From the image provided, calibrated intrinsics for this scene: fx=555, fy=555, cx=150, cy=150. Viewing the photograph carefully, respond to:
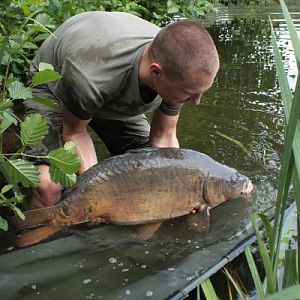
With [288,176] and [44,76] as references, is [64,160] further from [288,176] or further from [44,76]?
[288,176]

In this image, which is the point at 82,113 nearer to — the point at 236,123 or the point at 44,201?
the point at 44,201

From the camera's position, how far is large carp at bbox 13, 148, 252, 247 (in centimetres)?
280

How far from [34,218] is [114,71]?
882 millimetres

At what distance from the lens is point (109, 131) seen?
12.3 feet

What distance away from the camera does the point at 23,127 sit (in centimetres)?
189

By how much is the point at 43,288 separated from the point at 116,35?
1.46 metres

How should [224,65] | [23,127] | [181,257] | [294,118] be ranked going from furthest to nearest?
[224,65]
[181,257]
[23,127]
[294,118]

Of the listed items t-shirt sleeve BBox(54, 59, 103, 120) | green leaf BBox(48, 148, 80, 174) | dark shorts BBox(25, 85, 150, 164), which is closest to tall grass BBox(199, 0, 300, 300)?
green leaf BBox(48, 148, 80, 174)

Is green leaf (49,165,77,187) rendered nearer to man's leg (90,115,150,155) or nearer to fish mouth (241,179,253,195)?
fish mouth (241,179,253,195)

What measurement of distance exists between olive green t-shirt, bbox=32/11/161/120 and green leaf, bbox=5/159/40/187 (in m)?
1.03

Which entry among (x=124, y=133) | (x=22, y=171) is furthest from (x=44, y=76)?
(x=124, y=133)

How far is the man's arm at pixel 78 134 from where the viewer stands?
3.05 m

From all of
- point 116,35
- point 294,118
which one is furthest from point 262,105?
point 294,118

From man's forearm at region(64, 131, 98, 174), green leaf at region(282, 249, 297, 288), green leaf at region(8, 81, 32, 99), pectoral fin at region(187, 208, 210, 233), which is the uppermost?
green leaf at region(8, 81, 32, 99)
